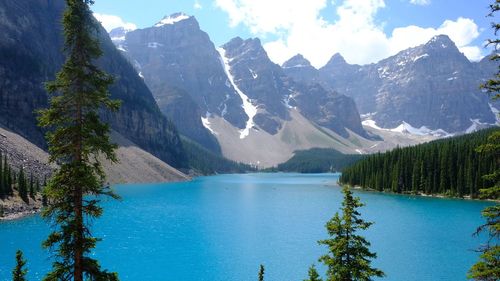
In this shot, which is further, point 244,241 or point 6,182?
point 6,182

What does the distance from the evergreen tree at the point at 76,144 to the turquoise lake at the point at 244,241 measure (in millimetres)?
14134

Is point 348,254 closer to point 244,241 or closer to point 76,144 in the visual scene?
point 76,144

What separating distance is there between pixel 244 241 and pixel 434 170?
104064 mm

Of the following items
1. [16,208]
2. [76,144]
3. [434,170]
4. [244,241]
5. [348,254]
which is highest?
[434,170]

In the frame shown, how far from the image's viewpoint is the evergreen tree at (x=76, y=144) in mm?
16328

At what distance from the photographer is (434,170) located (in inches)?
5802

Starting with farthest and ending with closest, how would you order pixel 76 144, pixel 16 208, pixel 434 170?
pixel 434 170
pixel 16 208
pixel 76 144

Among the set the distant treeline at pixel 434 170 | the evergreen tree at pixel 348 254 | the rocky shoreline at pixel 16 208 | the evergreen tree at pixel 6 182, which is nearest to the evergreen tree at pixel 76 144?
the evergreen tree at pixel 348 254

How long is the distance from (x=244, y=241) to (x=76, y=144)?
5258 cm

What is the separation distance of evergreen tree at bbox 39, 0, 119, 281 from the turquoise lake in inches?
556

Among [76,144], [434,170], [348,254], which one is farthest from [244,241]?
[434,170]

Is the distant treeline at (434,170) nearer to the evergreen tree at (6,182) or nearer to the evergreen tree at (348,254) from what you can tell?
the evergreen tree at (348,254)

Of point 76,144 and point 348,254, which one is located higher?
point 76,144

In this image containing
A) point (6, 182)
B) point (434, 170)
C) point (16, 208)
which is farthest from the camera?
point (434, 170)
